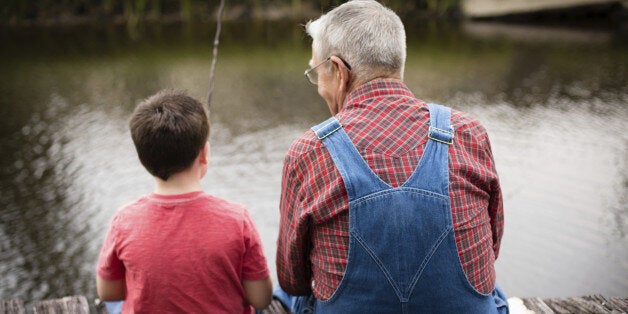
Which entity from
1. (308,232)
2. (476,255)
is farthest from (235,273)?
(476,255)

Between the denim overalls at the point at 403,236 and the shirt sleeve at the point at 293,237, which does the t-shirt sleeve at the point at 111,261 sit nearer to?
the shirt sleeve at the point at 293,237

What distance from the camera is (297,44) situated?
1254 centimetres

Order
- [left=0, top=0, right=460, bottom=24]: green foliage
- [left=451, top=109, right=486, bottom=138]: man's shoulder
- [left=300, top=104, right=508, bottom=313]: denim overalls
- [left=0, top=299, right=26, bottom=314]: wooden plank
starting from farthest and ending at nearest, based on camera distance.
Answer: [left=0, top=0, right=460, bottom=24]: green foliage, [left=0, top=299, right=26, bottom=314]: wooden plank, [left=451, top=109, right=486, bottom=138]: man's shoulder, [left=300, top=104, right=508, bottom=313]: denim overalls

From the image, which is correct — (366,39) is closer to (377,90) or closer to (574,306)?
(377,90)

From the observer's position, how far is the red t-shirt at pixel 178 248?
149cm

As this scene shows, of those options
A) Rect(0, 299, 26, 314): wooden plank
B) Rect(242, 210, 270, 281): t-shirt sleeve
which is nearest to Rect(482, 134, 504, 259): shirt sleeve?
Rect(242, 210, 270, 281): t-shirt sleeve

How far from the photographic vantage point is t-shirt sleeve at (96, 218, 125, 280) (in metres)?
1.54

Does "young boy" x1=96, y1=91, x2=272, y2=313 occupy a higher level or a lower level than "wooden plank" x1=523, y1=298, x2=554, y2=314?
higher

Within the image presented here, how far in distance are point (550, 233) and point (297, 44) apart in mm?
8921

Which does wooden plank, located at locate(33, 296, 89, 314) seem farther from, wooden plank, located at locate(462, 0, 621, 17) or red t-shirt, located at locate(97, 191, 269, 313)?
wooden plank, located at locate(462, 0, 621, 17)

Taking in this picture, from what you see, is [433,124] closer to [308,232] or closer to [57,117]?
[308,232]

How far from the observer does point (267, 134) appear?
6.72 m

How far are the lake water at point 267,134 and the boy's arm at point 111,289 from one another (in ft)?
7.73

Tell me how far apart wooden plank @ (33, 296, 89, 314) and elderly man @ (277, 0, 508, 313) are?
119 centimetres
